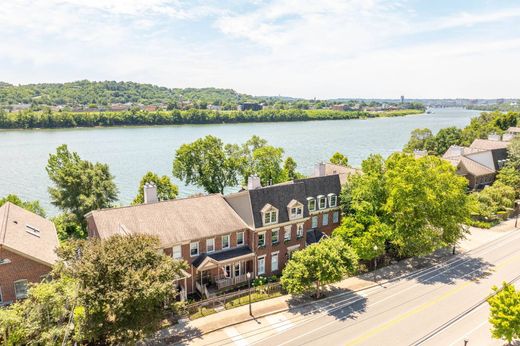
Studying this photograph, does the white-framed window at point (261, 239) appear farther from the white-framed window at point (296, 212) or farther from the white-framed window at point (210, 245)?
the white-framed window at point (210, 245)

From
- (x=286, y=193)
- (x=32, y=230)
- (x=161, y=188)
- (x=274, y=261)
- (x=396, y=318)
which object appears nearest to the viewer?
(x=396, y=318)

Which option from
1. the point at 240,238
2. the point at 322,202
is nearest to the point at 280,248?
the point at 240,238

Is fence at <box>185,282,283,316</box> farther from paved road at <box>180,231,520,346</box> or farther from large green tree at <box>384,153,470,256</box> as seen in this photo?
large green tree at <box>384,153,470,256</box>

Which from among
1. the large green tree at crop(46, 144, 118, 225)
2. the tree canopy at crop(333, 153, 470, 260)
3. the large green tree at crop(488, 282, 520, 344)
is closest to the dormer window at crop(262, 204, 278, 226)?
the tree canopy at crop(333, 153, 470, 260)

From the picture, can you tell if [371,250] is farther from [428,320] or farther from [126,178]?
[126,178]

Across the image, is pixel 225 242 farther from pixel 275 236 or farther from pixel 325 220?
pixel 325 220

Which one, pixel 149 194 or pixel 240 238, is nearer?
pixel 240 238

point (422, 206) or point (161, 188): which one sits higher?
point (161, 188)
